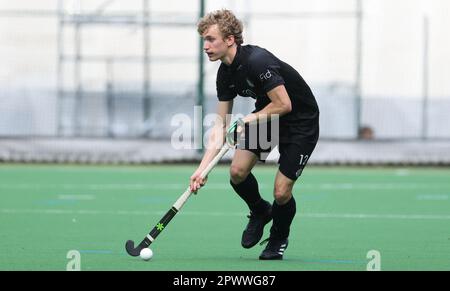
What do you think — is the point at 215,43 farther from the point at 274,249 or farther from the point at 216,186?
the point at 216,186

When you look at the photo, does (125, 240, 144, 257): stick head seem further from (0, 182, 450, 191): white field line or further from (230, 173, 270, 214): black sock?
(0, 182, 450, 191): white field line

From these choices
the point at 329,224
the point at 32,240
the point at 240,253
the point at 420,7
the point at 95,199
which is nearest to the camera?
the point at 240,253

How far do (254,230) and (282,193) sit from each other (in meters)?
0.49

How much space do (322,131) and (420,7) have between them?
8.63ft

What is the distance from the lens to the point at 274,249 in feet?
27.3

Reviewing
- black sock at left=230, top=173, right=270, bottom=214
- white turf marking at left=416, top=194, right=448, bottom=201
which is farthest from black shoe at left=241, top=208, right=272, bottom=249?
white turf marking at left=416, top=194, right=448, bottom=201

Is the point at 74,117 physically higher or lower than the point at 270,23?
lower

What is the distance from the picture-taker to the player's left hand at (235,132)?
805cm

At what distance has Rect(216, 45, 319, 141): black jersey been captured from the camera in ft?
26.3

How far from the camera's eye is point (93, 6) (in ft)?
68.4

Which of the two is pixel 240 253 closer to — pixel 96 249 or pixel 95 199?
pixel 96 249

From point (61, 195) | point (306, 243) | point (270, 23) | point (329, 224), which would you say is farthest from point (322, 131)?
point (306, 243)

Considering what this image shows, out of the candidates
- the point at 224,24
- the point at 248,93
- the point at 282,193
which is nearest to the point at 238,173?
the point at 282,193

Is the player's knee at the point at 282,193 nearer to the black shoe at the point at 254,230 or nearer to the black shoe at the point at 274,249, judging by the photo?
the black shoe at the point at 274,249
